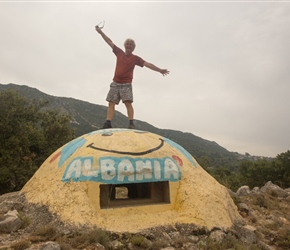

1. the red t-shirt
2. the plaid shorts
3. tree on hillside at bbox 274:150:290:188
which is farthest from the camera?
tree on hillside at bbox 274:150:290:188

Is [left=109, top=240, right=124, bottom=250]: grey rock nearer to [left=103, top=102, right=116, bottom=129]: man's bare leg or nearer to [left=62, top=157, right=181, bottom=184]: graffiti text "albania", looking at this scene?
[left=62, top=157, right=181, bottom=184]: graffiti text "albania"

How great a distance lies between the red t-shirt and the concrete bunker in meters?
1.64

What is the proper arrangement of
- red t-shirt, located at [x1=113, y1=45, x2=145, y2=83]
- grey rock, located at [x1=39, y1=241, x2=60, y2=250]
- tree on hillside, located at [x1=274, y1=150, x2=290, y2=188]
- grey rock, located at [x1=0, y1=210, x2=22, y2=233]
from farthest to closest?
tree on hillside, located at [x1=274, y1=150, x2=290, y2=188], red t-shirt, located at [x1=113, y1=45, x2=145, y2=83], grey rock, located at [x1=0, y1=210, x2=22, y2=233], grey rock, located at [x1=39, y1=241, x2=60, y2=250]

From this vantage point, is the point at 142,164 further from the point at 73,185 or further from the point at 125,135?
the point at 73,185

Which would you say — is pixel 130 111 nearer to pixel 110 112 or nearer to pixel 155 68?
pixel 110 112

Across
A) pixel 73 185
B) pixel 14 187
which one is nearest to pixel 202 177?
pixel 73 185

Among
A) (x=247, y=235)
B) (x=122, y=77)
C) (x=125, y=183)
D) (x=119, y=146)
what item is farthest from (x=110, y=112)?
(x=247, y=235)

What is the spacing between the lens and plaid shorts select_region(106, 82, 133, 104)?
8211 mm

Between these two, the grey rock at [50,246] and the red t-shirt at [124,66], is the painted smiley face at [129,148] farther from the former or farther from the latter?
the grey rock at [50,246]

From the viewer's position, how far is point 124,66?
8.30m

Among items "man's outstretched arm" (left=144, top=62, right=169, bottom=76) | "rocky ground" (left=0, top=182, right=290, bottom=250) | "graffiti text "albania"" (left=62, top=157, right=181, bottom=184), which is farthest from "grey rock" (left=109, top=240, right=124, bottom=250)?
"man's outstretched arm" (left=144, top=62, right=169, bottom=76)

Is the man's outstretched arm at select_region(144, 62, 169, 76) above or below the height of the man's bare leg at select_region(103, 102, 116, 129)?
above

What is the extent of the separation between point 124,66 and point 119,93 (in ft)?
2.37

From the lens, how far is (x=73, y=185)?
248 inches
